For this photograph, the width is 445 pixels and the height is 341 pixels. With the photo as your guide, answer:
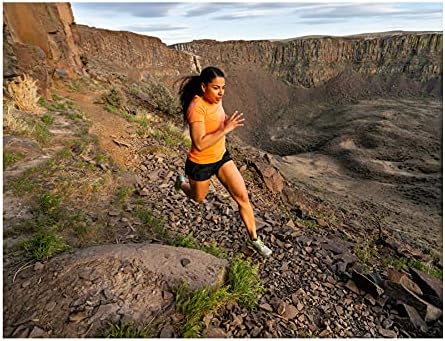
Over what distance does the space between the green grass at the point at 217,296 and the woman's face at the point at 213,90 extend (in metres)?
1.57

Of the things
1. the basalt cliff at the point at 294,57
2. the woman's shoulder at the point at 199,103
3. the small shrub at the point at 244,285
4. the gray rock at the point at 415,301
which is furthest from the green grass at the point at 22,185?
the basalt cliff at the point at 294,57

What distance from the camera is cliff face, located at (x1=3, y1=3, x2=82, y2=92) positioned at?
8820 millimetres

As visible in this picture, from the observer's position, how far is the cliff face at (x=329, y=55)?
4847 centimetres

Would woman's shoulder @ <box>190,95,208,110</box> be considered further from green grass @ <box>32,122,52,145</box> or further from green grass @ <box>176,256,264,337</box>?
green grass @ <box>32,122,52,145</box>

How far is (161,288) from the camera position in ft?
9.37

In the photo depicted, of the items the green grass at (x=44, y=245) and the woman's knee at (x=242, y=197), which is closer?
the green grass at (x=44, y=245)

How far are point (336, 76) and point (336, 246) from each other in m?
50.8

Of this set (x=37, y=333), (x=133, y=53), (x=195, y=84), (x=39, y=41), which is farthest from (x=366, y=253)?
(x=133, y=53)

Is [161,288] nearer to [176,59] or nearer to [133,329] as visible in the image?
[133,329]

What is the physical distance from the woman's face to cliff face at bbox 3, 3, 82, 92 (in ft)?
22.0

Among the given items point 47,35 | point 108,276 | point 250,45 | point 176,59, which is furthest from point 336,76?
point 108,276

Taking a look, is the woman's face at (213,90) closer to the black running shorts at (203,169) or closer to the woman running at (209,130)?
the woman running at (209,130)

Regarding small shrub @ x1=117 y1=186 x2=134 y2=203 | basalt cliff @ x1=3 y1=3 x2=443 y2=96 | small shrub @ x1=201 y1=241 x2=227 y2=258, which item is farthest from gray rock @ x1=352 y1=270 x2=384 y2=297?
basalt cliff @ x1=3 y1=3 x2=443 y2=96

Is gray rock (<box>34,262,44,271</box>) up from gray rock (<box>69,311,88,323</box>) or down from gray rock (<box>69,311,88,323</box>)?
up
